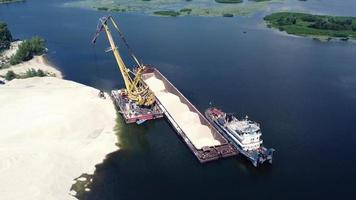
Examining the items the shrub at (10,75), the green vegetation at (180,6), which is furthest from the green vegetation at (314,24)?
the shrub at (10,75)

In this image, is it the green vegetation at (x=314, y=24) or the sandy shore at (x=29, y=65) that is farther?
the green vegetation at (x=314, y=24)

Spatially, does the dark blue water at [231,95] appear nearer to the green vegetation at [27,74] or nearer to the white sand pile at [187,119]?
the white sand pile at [187,119]

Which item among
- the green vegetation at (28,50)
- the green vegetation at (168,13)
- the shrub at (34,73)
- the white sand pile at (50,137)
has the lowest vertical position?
the white sand pile at (50,137)

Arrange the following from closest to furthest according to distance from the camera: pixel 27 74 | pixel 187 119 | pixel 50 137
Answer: pixel 50 137 → pixel 187 119 → pixel 27 74

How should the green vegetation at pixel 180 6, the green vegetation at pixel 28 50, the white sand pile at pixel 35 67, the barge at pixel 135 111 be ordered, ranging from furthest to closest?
1. the green vegetation at pixel 180 6
2. the green vegetation at pixel 28 50
3. the white sand pile at pixel 35 67
4. the barge at pixel 135 111

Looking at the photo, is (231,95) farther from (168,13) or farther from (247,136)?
(168,13)

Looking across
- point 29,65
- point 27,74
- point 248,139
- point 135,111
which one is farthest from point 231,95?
point 29,65

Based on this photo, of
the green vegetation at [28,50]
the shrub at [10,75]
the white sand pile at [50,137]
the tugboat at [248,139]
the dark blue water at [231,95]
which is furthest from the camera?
the green vegetation at [28,50]

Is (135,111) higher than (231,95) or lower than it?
higher
